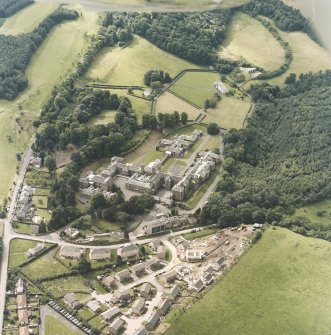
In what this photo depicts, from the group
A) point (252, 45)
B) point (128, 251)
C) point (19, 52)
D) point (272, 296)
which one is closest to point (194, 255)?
point (128, 251)

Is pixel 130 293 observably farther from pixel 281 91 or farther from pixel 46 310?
pixel 281 91

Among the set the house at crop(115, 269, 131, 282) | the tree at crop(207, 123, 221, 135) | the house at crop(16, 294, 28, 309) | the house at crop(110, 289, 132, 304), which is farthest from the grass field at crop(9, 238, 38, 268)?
the tree at crop(207, 123, 221, 135)

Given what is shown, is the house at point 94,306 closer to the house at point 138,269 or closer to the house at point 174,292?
the house at point 138,269

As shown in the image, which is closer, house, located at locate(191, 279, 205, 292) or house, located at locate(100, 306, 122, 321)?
house, located at locate(100, 306, 122, 321)

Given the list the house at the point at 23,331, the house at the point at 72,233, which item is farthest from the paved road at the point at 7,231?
the house at the point at 72,233

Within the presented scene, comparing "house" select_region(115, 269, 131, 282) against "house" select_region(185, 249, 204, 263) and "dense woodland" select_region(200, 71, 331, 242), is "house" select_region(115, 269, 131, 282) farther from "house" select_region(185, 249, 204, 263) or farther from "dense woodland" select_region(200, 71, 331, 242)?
"dense woodland" select_region(200, 71, 331, 242)

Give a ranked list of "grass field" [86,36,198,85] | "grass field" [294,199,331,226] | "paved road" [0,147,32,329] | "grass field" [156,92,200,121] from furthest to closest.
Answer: "grass field" [86,36,198,85]
"grass field" [156,92,200,121]
"grass field" [294,199,331,226]
"paved road" [0,147,32,329]

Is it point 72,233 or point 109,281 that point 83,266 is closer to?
point 109,281

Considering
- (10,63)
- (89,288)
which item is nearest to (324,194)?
(89,288)
